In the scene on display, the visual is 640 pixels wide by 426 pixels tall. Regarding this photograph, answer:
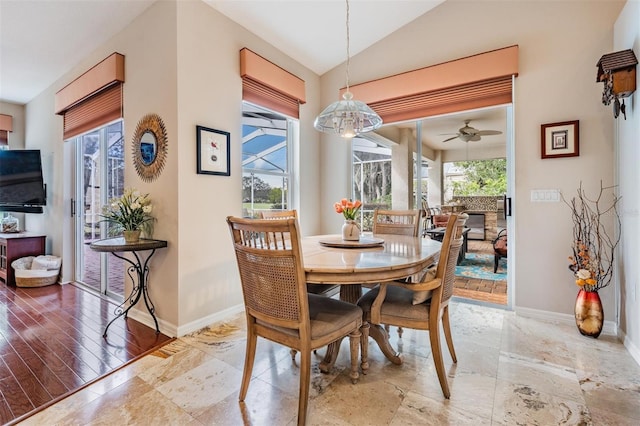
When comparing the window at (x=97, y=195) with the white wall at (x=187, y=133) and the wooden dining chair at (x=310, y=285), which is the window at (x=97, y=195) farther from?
the wooden dining chair at (x=310, y=285)

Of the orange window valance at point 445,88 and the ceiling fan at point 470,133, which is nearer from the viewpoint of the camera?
the orange window valance at point 445,88

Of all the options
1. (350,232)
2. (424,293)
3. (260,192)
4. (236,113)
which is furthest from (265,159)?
(424,293)

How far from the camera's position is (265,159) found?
3.47m

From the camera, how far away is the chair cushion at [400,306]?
1729 mm

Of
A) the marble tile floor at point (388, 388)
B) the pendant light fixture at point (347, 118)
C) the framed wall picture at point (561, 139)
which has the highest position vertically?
the pendant light fixture at point (347, 118)

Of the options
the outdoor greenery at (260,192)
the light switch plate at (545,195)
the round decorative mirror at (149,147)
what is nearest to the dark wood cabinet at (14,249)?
the round decorative mirror at (149,147)

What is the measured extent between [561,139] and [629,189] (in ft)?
2.17

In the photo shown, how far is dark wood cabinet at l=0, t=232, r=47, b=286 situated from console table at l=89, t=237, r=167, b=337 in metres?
2.22

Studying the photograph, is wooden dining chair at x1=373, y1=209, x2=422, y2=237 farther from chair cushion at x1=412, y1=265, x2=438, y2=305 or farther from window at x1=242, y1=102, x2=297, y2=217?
window at x1=242, y1=102, x2=297, y2=217

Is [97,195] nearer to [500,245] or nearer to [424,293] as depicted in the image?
[424,293]

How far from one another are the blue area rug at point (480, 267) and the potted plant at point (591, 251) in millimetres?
978

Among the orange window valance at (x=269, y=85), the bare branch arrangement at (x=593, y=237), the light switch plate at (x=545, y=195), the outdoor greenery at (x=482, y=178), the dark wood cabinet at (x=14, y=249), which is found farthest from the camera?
the dark wood cabinet at (x=14, y=249)

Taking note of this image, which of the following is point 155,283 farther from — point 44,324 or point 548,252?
point 548,252

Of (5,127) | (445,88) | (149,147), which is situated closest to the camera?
(149,147)
